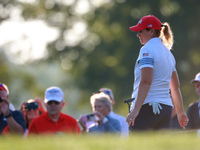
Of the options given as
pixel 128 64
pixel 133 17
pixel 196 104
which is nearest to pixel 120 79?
pixel 128 64

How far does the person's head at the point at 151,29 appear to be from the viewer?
6652mm

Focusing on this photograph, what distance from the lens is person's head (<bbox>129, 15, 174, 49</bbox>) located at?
6652mm

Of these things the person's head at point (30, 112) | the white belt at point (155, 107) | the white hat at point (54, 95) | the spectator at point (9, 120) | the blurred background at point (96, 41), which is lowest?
the white belt at point (155, 107)

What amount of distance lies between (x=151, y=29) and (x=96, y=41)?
91.6ft

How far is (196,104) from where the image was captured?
9.43 metres

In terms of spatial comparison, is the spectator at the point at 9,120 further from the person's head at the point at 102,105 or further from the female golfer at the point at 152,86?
the female golfer at the point at 152,86

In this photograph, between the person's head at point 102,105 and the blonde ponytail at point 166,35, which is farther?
the person's head at point 102,105

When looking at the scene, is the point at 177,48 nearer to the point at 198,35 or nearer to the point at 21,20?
the point at 198,35

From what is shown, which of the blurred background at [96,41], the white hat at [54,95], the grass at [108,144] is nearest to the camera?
the grass at [108,144]

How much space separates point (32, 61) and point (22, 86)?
372 cm

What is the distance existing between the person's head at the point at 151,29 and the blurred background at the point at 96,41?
23544 mm

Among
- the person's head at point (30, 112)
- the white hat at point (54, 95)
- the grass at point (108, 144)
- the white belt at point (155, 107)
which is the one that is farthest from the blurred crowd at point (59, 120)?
the grass at point (108, 144)

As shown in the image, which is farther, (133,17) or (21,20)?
(21,20)

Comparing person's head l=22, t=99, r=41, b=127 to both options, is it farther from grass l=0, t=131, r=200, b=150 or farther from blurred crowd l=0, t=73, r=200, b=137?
grass l=0, t=131, r=200, b=150
